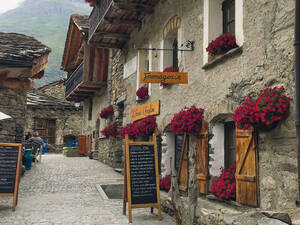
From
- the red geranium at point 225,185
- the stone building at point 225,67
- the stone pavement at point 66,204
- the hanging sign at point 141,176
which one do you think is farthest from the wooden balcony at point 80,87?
the red geranium at point 225,185

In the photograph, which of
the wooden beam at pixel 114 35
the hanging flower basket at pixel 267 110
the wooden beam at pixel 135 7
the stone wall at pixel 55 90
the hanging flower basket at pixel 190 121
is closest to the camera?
the hanging flower basket at pixel 267 110

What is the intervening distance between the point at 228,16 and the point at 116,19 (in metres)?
4.66

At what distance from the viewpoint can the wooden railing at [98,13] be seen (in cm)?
1012

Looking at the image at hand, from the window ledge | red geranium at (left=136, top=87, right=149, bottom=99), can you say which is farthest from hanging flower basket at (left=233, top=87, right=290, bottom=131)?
red geranium at (left=136, top=87, right=149, bottom=99)

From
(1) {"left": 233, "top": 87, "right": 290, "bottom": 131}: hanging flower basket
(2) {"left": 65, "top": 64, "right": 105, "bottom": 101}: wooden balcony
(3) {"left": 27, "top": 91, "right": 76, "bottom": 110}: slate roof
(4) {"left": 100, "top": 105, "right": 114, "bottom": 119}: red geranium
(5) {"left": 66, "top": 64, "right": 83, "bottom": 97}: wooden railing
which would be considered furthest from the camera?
(3) {"left": 27, "top": 91, "right": 76, "bottom": 110}: slate roof

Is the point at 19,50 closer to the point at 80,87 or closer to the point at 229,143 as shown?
the point at 229,143

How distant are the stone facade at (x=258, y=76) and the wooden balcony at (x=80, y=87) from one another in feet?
27.6

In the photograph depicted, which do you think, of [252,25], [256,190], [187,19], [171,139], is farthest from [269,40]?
[171,139]

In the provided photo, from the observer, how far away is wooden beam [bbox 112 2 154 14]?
30.6 feet

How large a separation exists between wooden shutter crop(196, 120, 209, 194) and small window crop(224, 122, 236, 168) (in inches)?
15.6

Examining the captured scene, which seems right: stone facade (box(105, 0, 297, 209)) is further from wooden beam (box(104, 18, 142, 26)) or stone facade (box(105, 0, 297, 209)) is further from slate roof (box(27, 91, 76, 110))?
slate roof (box(27, 91, 76, 110))

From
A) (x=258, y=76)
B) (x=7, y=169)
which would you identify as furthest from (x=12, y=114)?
(x=258, y=76)

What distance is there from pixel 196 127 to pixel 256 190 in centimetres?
191

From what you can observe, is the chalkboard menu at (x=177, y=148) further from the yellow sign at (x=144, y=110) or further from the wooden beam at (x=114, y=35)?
the wooden beam at (x=114, y=35)
